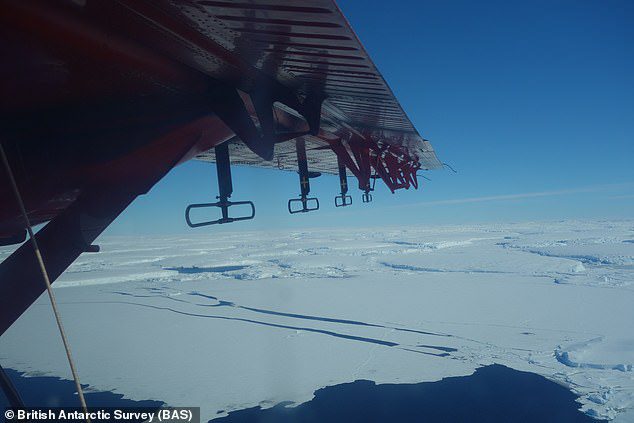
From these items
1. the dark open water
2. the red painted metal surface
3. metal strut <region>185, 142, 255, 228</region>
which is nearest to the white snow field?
the dark open water

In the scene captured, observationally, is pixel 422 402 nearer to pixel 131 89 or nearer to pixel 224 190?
pixel 224 190

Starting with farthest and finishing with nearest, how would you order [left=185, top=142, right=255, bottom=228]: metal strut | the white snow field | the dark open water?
the white snow field < the dark open water < [left=185, top=142, right=255, bottom=228]: metal strut

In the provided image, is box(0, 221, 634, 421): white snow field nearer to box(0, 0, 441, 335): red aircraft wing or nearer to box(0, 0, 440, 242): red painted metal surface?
box(0, 0, 441, 335): red aircraft wing

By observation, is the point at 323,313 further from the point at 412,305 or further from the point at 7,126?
the point at 7,126

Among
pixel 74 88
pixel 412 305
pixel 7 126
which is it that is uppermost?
pixel 74 88

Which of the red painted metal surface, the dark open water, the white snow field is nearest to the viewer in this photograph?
the red painted metal surface

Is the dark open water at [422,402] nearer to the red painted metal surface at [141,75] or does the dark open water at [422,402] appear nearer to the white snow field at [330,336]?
the white snow field at [330,336]

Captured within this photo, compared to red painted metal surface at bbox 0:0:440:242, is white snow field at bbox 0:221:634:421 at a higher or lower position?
lower

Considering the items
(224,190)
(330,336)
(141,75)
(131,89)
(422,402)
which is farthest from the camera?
(330,336)

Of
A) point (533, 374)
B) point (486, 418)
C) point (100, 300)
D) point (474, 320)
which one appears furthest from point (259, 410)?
point (100, 300)

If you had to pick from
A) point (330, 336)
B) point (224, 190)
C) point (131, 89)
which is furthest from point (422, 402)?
point (131, 89)

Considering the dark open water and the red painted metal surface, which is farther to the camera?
the dark open water
